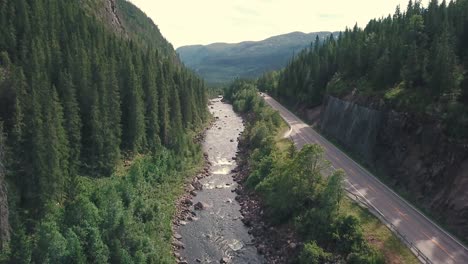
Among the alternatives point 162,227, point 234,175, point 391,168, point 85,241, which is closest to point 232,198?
point 234,175

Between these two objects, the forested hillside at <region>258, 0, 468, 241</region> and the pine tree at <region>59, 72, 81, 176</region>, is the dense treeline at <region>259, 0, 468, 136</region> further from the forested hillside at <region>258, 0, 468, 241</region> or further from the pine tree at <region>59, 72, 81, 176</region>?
the pine tree at <region>59, 72, 81, 176</region>

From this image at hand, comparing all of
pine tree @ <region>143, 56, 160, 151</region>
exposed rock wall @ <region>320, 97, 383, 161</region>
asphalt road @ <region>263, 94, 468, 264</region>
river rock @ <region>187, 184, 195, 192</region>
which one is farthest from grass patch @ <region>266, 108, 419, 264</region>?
pine tree @ <region>143, 56, 160, 151</region>

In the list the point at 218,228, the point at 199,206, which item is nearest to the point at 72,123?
the point at 199,206

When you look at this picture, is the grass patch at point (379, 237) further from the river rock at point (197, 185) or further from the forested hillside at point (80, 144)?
the river rock at point (197, 185)

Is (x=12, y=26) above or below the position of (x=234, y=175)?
above

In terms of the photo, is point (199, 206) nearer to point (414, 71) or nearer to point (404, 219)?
point (404, 219)

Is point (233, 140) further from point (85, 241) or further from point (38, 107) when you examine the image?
point (85, 241)
